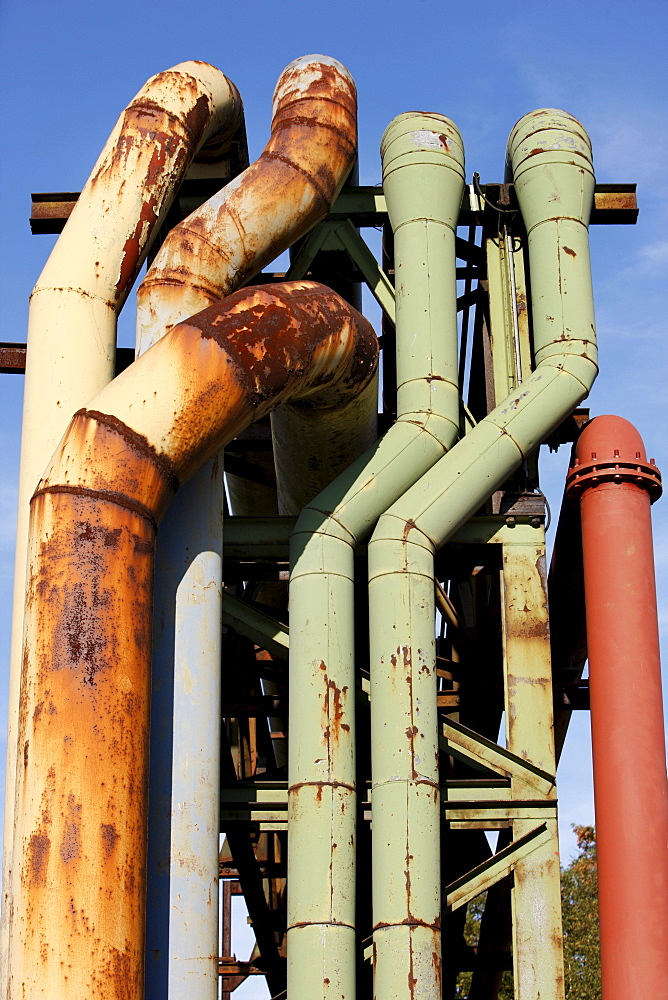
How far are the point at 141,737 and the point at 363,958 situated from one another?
11.4 ft

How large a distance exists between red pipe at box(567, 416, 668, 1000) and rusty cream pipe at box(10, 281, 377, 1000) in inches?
120

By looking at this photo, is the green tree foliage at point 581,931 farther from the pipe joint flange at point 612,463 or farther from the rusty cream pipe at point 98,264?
the rusty cream pipe at point 98,264

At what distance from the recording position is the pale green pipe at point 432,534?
9.86 metres

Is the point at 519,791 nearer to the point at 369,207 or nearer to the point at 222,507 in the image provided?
the point at 222,507

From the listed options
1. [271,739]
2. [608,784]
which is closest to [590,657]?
[608,784]

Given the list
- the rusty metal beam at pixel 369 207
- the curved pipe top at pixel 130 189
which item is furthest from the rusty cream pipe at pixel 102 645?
the rusty metal beam at pixel 369 207

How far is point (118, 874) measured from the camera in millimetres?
7898

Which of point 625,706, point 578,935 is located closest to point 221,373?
point 625,706

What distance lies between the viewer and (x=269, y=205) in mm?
11359

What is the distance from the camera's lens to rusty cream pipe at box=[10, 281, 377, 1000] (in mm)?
7719

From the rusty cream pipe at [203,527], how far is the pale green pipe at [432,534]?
1057 millimetres

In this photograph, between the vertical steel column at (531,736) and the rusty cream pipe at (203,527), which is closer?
the rusty cream pipe at (203,527)

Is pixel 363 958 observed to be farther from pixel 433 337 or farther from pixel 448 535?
pixel 433 337

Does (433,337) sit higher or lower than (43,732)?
higher
